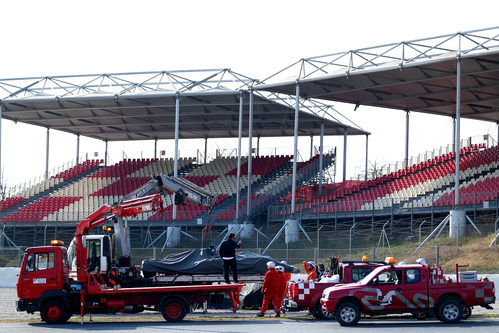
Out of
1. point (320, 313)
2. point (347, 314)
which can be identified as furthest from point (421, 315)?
point (320, 313)

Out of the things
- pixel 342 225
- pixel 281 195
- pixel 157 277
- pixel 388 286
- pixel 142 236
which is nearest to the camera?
pixel 388 286

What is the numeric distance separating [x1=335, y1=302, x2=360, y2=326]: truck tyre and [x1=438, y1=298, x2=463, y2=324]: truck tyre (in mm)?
2066

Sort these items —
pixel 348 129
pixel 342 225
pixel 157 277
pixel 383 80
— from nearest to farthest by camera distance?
pixel 157 277, pixel 383 80, pixel 342 225, pixel 348 129

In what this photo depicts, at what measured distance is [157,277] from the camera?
973 inches

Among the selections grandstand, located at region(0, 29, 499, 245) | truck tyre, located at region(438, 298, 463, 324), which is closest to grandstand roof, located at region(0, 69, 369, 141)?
grandstand, located at region(0, 29, 499, 245)

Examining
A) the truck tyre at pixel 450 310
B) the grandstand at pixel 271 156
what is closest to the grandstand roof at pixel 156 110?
the grandstand at pixel 271 156

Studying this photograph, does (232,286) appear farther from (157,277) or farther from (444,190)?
(444,190)

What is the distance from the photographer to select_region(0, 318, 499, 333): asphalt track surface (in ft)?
66.0

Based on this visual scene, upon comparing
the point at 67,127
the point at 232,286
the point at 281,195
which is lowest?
the point at 232,286

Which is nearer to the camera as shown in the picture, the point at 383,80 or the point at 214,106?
the point at 383,80

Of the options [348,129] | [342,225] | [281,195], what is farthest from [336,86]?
[348,129]

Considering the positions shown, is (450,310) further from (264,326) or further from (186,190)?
(186,190)

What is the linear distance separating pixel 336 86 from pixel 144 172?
20.3 m

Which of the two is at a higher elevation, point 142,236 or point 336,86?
point 336,86
